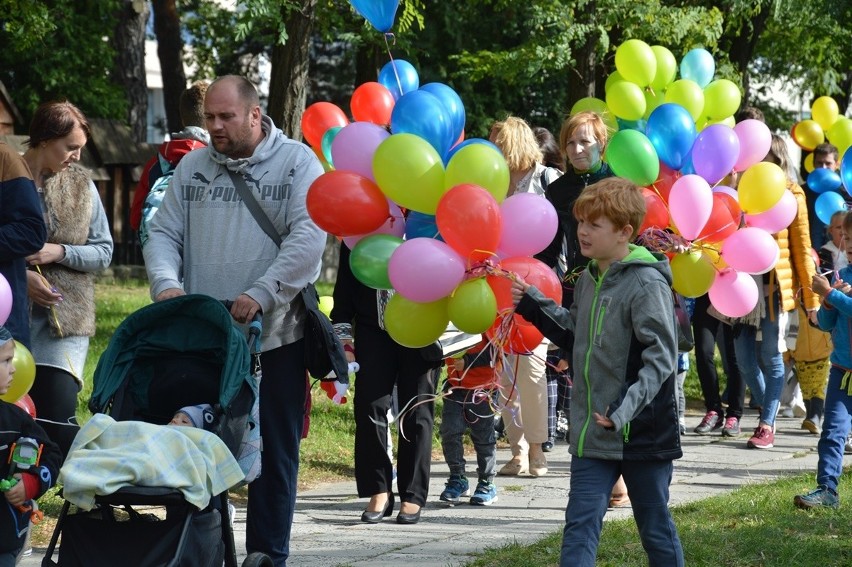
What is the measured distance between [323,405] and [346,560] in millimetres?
4755

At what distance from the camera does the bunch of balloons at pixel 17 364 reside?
5493 millimetres

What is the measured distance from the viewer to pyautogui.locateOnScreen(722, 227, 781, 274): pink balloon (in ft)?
22.8

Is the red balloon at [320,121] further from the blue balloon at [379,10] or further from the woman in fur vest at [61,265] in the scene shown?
the woman in fur vest at [61,265]

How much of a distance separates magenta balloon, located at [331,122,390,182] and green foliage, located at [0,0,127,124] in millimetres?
18078

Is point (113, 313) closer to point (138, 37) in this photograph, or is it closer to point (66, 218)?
point (66, 218)

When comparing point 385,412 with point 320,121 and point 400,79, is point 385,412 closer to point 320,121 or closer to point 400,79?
point 400,79

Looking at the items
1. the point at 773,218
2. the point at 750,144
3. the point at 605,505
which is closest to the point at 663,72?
the point at 750,144

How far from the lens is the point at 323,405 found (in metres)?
11.1

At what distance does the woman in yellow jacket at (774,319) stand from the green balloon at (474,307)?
4745 millimetres

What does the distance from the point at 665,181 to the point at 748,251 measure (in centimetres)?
65

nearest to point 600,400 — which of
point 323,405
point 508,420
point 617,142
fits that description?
point 617,142

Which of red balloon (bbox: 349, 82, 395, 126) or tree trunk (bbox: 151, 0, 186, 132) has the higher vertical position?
tree trunk (bbox: 151, 0, 186, 132)

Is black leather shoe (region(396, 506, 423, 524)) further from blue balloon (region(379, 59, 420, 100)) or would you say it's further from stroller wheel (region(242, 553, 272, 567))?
blue balloon (region(379, 59, 420, 100))

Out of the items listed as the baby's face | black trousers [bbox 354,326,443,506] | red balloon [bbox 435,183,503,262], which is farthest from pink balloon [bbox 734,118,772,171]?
the baby's face
